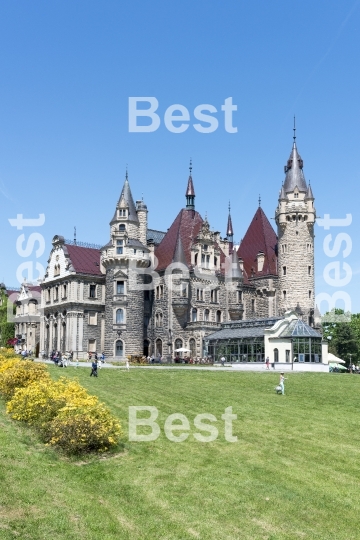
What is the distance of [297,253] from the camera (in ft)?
227

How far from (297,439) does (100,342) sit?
51504 mm

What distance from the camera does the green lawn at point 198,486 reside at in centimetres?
1138

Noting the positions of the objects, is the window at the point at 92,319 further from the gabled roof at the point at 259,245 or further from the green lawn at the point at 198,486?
the green lawn at the point at 198,486

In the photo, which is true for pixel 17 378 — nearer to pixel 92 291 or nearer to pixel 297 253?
pixel 92 291

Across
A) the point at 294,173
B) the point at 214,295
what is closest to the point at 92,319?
the point at 214,295

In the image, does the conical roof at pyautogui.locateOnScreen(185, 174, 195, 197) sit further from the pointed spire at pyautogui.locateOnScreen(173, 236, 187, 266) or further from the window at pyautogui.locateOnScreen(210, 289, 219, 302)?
the window at pyautogui.locateOnScreen(210, 289, 219, 302)

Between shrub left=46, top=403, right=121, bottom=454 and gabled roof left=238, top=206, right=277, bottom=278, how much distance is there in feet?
187

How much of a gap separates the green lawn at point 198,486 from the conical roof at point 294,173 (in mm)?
51748

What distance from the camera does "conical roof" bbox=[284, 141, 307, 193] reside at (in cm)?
7144

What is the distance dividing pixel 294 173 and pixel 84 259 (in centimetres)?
2759

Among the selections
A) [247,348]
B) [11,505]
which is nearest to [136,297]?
[247,348]

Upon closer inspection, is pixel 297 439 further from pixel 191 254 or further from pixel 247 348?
pixel 191 254

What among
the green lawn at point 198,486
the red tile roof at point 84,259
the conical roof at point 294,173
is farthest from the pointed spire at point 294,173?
the green lawn at point 198,486

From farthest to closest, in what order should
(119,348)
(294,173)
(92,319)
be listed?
(294,173)
(92,319)
(119,348)
